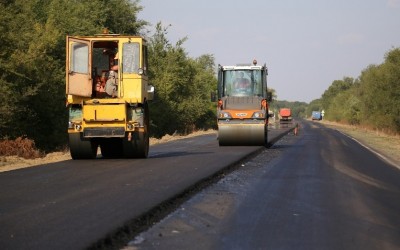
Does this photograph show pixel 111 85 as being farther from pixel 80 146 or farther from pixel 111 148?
pixel 111 148

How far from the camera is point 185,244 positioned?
714cm

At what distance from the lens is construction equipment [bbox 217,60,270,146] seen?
25.5m

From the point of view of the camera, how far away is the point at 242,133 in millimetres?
25562

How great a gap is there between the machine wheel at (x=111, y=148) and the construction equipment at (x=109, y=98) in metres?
0.82

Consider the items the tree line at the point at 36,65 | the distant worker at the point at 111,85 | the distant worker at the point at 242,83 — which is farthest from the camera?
the distant worker at the point at 242,83

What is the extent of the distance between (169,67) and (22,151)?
1104 inches

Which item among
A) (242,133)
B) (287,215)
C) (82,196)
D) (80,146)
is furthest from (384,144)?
(82,196)

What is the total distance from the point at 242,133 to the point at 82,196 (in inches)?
617

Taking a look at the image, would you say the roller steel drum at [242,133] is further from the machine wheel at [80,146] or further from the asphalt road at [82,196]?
the machine wheel at [80,146]

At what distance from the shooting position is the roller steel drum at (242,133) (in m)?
25.5

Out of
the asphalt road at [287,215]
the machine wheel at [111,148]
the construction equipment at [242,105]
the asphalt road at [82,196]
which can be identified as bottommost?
the asphalt road at [287,215]

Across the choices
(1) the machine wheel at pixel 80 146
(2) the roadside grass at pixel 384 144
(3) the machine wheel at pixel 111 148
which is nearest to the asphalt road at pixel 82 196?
(1) the machine wheel at pixel 80 146

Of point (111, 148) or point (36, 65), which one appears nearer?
point (111, 148)

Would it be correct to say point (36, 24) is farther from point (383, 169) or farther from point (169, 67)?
point (169, 67)
